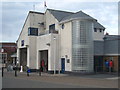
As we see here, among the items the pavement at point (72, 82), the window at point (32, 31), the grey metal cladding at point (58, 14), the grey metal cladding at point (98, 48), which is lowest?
the pavement at point (72, 82)

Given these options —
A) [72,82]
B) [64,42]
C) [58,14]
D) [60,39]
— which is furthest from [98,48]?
[72,82]

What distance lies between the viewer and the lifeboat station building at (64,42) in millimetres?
31500

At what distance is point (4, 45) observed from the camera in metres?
72.3

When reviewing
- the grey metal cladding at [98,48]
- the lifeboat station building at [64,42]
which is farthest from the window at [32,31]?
the grey metal cladding at [98,48]

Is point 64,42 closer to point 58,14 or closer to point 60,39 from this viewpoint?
point 60,39

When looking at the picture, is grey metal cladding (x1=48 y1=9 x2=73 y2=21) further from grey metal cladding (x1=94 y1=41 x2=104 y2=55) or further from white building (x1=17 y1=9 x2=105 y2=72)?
grey metal cladding (x1=94 y1=41 x2=104 y2=55)

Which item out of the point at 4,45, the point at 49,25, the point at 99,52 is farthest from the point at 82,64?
the point at 4,45

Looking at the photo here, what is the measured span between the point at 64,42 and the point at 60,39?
1131 mm

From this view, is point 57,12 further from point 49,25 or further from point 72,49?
point 72,49

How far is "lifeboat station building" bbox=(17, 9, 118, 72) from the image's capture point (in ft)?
103

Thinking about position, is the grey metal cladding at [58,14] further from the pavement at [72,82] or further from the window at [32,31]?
the pavement at [72,82]

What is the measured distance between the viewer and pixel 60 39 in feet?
114

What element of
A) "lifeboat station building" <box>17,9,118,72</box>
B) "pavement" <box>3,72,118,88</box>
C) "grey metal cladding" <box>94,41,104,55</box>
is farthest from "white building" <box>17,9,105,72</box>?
"pavement" <box>3,72,118,88</box>

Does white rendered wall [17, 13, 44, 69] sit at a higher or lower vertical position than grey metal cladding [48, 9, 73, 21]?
lower
